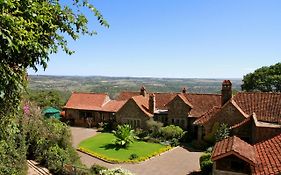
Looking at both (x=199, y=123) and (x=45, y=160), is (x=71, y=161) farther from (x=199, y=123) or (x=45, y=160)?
(x=199, y=123)

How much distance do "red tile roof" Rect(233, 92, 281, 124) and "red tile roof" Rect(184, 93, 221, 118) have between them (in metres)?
3.63

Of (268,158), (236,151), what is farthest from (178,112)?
(268,158)

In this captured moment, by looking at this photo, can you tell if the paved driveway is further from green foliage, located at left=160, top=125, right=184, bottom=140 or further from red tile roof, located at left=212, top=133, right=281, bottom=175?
red tile roof, located at left=212, top=133, right=281, bottom=175

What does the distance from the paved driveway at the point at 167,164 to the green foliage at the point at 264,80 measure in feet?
164

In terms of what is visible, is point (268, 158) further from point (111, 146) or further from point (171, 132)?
point (171, 132)

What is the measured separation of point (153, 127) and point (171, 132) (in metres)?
2.87

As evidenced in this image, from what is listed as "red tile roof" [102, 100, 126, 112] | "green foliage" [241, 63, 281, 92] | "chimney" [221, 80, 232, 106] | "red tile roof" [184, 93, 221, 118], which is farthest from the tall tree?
"green foliage" [241, 63, 281, 92]

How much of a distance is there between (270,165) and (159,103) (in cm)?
3097

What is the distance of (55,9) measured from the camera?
8.62m

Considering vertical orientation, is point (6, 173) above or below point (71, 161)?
above

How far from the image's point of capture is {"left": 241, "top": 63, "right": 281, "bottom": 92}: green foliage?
78.8 metres

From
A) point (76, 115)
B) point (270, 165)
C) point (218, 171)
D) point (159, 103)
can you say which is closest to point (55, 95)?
point (76, 115)

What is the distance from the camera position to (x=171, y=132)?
40.2 m

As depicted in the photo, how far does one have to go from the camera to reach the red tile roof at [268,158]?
1780 centimetres
